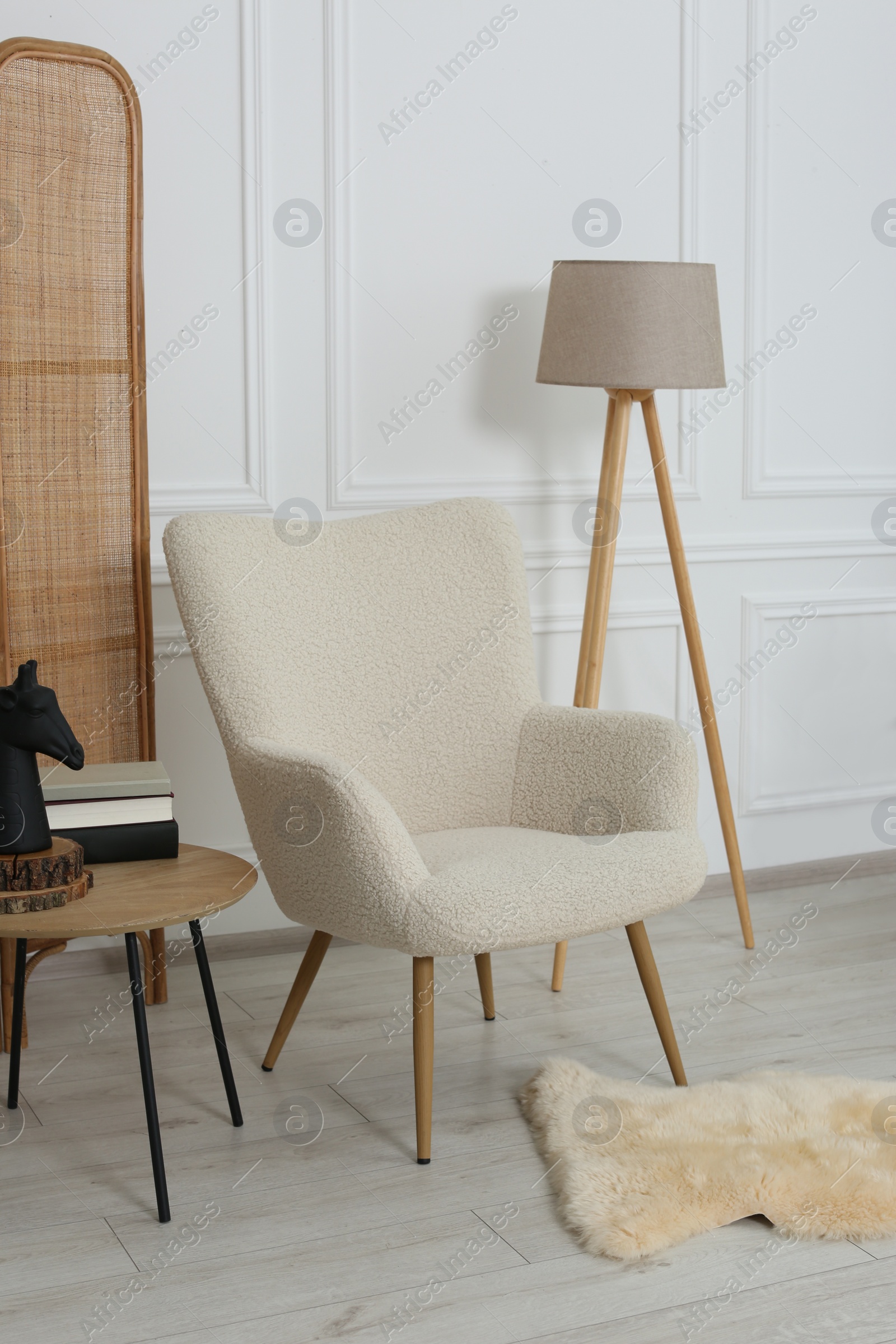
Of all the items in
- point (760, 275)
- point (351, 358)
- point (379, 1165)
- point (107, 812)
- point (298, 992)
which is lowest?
point (379, 1165)

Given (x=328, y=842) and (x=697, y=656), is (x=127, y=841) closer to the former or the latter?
(x=328, y=842)

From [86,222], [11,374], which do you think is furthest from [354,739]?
[86,222]

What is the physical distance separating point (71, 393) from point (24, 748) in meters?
0.85

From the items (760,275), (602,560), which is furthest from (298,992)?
(760,275)

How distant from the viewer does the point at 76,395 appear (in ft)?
7.73

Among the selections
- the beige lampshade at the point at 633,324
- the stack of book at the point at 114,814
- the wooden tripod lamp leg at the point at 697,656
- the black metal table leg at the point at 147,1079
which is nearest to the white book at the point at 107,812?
the stack of book at the point at 114,814

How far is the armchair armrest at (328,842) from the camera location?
188cm

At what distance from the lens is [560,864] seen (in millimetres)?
1949

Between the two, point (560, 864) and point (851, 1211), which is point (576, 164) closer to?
point (560, 864)

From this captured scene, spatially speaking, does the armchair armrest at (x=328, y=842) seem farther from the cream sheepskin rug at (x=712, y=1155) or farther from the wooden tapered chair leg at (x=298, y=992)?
the cream sheepskin rug at (x=712, y=1155)

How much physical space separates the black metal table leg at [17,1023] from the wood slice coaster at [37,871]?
357 mm

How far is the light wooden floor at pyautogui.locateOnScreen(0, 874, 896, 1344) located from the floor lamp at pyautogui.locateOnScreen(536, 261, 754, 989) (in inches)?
13.6

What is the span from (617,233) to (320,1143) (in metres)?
2.08

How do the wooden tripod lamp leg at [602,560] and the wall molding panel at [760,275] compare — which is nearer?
the wooden tripod lamp leg at [602,560]
